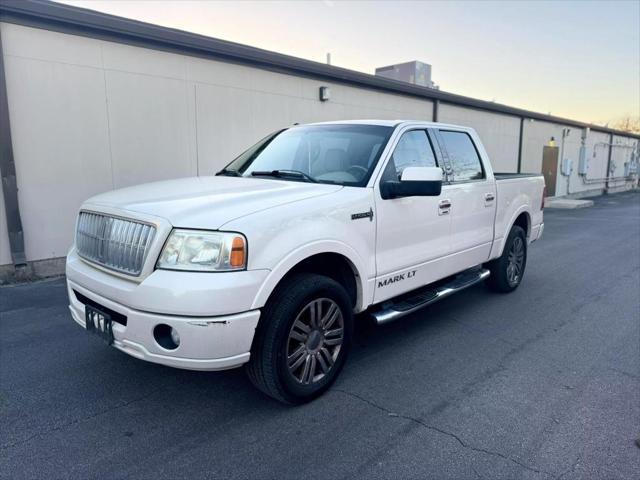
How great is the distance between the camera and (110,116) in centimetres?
696

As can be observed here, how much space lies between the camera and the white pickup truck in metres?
2.73

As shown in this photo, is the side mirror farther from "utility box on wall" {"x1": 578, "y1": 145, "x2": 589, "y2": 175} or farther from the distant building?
"utility box on wall" {"x1": 578, "y1": 145, "x2": 589, "y2": 175}

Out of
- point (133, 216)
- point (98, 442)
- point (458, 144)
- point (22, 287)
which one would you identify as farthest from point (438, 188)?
point (22, 287)

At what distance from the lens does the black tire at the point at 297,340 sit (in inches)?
116

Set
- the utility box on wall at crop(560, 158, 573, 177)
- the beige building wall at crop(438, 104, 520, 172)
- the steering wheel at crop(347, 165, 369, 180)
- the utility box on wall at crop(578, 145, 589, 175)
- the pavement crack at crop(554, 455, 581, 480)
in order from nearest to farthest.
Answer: the pavement crack at crop(554, 455, 581, 480)
the steering wheel at crop(347, 165, 369, 180)
the beige building wall at crop(438, 104, 520, 172)
the utility box on wall at crop(560, 158, 573, 177)
the utility box on wall at crop(578, 145, 589, 175)

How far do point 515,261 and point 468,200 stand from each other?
173cm

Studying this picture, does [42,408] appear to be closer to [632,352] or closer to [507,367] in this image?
[507,367]

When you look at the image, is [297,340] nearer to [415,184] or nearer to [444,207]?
[415,184]

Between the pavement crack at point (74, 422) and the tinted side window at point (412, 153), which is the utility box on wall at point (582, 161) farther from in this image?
the pavement crack at point (74, 422)

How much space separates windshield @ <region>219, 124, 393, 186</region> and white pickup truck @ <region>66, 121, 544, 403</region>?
2cm

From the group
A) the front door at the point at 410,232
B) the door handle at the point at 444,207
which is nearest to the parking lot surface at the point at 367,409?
the front door at the point at 410,232

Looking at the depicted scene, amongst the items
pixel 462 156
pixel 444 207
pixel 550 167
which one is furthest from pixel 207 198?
pixel 550 167

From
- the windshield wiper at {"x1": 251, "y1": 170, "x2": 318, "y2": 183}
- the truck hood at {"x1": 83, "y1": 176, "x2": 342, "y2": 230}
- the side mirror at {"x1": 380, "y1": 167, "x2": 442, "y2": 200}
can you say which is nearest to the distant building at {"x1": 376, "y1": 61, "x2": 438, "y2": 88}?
the windshield wiper at {"x1": 251, "y1": 170, "x2": 318, "y2": 183}

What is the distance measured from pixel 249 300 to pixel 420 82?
15.2 m
